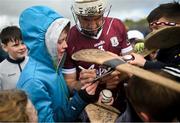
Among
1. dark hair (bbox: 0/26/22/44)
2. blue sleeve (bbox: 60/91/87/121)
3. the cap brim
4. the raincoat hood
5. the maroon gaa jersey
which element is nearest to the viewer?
the cap brim

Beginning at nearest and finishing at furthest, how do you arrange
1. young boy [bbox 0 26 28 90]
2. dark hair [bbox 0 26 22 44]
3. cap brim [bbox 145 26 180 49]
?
cap brim [bbox 145 26 180 49] < young boy [bbox 0 26 28 90] < dark hair [bbox 0 26 22 44]

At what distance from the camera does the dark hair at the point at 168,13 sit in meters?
3.41

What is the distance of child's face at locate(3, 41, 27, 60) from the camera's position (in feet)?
16.3

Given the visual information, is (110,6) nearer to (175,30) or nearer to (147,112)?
(175,30)

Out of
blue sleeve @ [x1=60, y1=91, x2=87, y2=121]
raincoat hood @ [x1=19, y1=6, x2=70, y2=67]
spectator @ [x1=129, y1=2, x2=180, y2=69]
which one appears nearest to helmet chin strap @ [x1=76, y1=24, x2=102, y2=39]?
raincoat hood @ [x1=19, y1=6, x2=70, y2=67]

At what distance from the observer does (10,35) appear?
5.09m

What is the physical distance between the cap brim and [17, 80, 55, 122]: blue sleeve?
30.9 inches

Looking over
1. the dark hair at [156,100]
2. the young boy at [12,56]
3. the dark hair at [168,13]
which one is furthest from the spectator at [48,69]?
the young boy at [12,56]

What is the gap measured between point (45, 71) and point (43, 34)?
0.29 metres

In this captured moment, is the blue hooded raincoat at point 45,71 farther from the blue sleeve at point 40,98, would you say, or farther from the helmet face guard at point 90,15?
the helmet face guard at point 90,15

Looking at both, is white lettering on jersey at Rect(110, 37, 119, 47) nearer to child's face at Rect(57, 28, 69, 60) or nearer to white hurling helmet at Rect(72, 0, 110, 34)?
white hurling helmet at Rect(72, 0, 110, 34)

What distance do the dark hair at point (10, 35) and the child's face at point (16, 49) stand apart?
5cm

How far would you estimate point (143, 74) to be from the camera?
72.7 inches

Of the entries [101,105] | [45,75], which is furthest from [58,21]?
[101,105]
